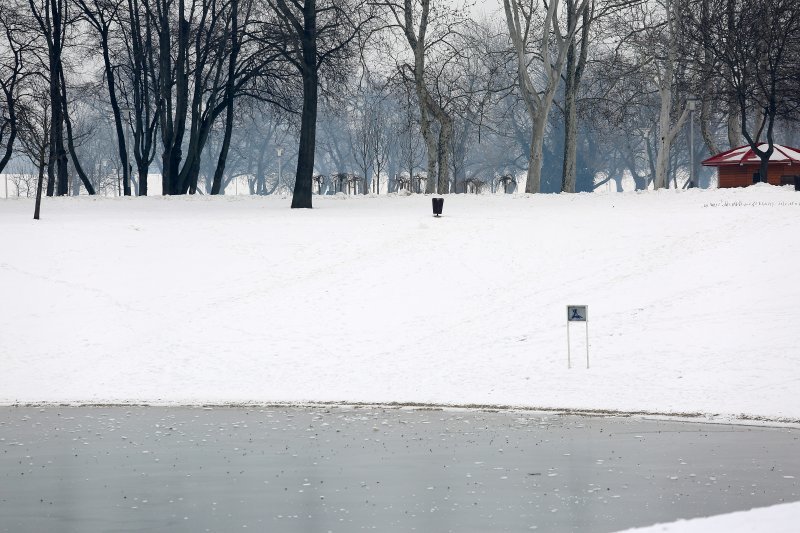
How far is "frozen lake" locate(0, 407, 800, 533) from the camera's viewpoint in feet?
33.8

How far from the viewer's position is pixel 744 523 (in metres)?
9.61

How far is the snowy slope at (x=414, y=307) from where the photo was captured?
18297 mm

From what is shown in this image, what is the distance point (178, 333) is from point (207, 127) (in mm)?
25026

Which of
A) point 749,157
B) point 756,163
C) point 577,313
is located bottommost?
point 577,313

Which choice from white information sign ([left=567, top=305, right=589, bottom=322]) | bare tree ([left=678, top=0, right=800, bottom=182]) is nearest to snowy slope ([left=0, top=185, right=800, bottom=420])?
white information sign ([left=567, top=305, right=589, bottom=322])

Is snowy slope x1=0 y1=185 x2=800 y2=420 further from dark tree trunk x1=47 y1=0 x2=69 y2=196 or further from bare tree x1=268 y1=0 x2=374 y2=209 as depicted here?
dark tree trunk x1=47 y1=0 x2=69 y2=196

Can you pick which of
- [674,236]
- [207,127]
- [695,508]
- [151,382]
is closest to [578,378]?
[151,382]

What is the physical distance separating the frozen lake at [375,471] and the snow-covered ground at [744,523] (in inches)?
13.3

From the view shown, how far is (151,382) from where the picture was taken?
749 inches

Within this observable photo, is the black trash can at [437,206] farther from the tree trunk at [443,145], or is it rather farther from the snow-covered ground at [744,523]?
the snow-covered ground at [744,523]

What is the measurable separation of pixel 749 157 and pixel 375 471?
34.9 meters

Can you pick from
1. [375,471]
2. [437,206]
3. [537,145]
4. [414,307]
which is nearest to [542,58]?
[537,145]

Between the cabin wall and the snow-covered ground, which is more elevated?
the cabin wall

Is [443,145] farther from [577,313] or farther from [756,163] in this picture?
[577,313]
